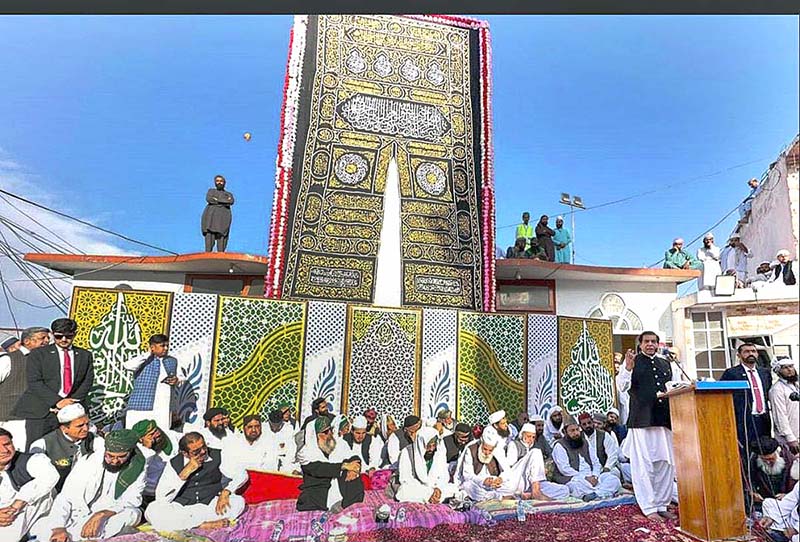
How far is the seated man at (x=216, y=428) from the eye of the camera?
10.3ft

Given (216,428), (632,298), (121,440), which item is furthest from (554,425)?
(121,440)

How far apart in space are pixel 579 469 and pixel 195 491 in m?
2.52

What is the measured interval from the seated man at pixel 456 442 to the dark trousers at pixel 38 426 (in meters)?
2.36

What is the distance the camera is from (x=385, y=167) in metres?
4.15

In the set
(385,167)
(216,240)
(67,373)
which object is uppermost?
(385,167)

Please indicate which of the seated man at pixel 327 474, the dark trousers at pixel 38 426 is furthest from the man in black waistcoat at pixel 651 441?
the dark trousers at pixel 38 426

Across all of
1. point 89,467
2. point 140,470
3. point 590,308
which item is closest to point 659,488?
point 590,308

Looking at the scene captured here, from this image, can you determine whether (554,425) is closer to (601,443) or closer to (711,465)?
(601,443)

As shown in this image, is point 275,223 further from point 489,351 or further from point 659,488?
point 659,488

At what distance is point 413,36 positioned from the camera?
14.6 feet

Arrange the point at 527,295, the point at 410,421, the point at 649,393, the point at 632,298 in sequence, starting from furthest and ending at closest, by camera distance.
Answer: the point at 527,295, the point at 632,298, the point at 410,421, the point at 649,393

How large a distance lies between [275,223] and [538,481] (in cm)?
263

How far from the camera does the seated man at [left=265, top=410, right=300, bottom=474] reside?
10.6 feet
